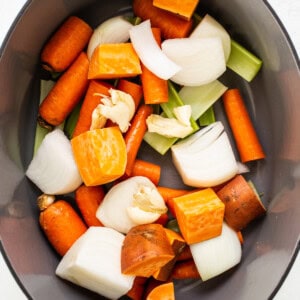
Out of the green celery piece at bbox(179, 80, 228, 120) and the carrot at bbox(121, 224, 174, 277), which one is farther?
the green celery piece at bbox(179, 80, 228, 120)

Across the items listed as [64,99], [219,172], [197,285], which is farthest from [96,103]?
[197,285]

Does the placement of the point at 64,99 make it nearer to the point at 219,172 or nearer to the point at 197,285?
the point at 219,172

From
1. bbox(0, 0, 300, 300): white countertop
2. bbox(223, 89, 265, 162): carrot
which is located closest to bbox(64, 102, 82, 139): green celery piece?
bbox(0, 0, 300, 300): white countertop

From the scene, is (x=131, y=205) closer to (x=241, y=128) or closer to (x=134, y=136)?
(x=134, y=136)

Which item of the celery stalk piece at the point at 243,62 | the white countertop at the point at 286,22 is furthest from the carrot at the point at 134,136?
the white countertop at the point at 286,22

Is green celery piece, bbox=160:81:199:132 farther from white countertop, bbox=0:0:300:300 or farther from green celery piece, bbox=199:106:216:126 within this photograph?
white countertop, bbox=0:0:300:300

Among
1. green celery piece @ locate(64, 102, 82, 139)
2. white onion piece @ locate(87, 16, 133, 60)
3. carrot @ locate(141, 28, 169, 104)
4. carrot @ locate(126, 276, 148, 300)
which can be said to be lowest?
carrot @ locate(126, 276, 148, 300)

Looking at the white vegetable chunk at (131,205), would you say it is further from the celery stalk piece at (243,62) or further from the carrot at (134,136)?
the celery stalk piece at (243,62)
